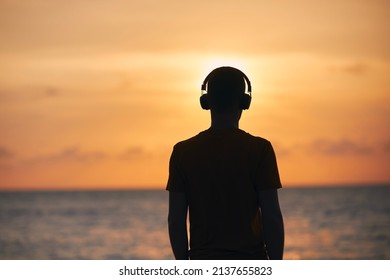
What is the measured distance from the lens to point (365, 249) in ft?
114

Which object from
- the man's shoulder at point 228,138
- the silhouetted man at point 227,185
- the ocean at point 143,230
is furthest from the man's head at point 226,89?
the ocean at point 143,230

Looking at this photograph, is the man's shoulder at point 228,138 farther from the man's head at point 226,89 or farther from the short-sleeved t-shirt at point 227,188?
the man's head at point 226,89

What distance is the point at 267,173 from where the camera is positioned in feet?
12.3

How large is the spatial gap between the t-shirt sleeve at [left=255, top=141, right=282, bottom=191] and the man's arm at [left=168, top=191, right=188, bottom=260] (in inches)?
15.2

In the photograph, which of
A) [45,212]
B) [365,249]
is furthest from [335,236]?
[45,212]

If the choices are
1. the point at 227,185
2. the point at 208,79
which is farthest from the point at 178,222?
the point at 208,79

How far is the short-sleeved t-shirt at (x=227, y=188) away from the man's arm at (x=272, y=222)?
0.03m

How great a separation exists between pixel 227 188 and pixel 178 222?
330 millimetres

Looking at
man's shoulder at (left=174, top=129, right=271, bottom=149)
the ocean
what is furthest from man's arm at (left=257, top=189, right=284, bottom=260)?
the ocean

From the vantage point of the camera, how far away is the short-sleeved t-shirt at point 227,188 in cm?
373

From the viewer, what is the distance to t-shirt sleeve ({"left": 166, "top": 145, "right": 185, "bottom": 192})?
12.7ft
